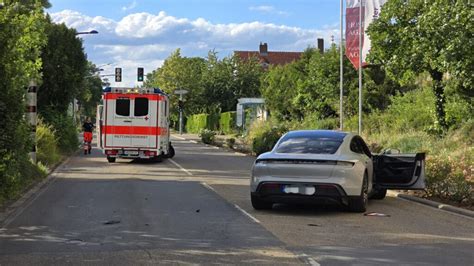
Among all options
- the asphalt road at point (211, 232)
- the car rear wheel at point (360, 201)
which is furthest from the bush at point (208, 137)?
the car rear wheel at point (360, 201)

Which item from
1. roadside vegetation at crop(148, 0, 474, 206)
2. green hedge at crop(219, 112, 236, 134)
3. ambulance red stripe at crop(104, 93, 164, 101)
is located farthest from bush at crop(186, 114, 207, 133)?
ambulance red stripe at crop(104, 93, 164, 101)

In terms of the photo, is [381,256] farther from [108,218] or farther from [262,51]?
[262,51]

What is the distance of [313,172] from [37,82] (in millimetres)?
11538

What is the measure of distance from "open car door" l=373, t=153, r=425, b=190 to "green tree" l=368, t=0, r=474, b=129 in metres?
3.82

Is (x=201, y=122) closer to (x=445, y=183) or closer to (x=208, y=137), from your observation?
(x=208, y=137)

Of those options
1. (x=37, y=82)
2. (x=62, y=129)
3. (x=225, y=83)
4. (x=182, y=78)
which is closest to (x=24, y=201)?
(x=37, y=82)

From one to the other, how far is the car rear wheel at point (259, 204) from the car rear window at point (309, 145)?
0.98 m

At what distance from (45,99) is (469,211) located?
823 inches

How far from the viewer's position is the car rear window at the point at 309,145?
11.7 metres

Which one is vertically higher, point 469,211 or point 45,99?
point 45,99

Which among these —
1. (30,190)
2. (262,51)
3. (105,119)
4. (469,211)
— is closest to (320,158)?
(469,211)

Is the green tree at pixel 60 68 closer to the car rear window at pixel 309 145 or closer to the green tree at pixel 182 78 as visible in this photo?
the car rear window at pixel 309 145

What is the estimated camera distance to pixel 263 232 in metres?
9.50

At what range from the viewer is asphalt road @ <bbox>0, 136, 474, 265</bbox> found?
307 inches
